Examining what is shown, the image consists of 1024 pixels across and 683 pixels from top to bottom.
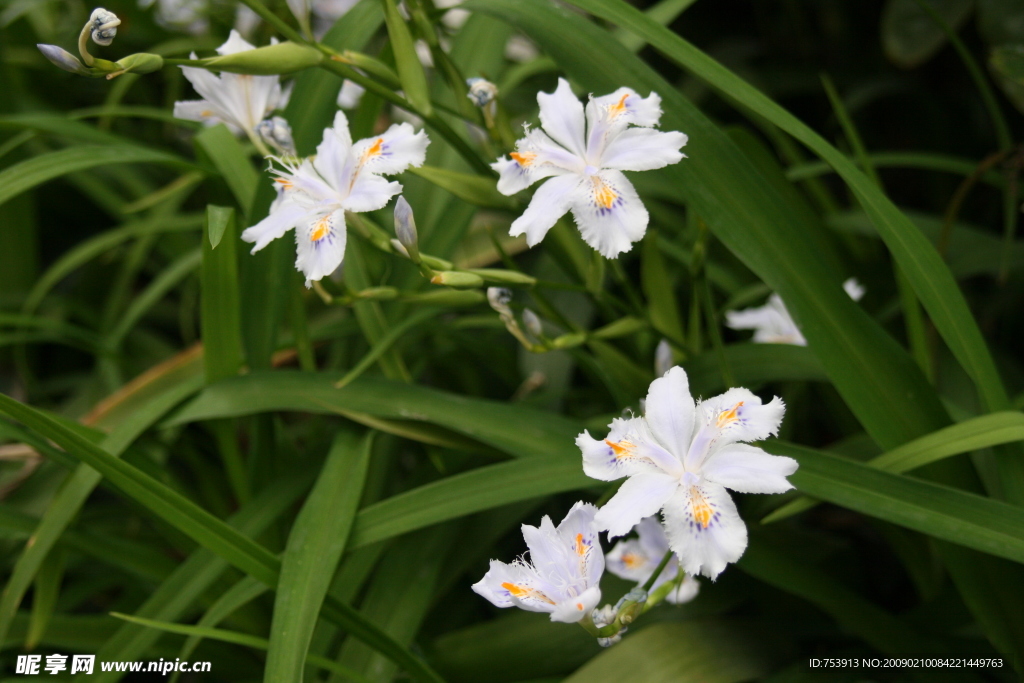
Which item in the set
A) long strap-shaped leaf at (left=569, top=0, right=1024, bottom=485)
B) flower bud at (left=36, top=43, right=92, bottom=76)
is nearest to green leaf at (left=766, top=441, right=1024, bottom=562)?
long strap-shaped leaf at (left=569, top=0, right=1024, bottom=485)

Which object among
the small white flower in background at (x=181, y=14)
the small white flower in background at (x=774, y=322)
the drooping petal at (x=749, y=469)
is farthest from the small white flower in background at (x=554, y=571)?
the small white flower in background at (x=181, y=14)

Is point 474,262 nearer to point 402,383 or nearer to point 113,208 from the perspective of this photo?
point 402,383

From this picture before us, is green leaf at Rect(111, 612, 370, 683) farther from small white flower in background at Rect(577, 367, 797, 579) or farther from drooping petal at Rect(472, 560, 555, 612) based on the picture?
small white flower in background at Rect(577, 367, 797, 579)

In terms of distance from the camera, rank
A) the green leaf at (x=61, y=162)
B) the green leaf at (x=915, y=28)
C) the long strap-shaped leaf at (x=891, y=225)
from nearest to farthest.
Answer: the long strap-shaped leaf at (x=891, y=225), the green leaf at (x=61, y=162), the green leaf at (x=915, y=28)

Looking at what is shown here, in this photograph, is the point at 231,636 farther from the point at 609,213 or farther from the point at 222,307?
the point at 609,213

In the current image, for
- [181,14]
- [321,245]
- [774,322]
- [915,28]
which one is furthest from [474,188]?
[181,14]

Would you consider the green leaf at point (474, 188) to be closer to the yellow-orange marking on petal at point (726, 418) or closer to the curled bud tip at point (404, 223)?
the curled bud tip at point (404, 223)
